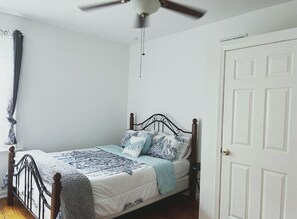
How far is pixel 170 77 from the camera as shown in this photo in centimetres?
368

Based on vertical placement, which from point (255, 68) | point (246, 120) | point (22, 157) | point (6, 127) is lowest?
point (22, 157)

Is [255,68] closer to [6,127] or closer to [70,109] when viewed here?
[70,109]

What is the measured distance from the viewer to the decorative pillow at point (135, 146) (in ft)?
10.4

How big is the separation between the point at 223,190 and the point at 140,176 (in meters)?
0.89

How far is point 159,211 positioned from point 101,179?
1102 millimetres

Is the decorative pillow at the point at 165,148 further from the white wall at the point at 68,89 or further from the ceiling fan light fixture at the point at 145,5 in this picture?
the ceiling fan light fixture at the point at 145,5

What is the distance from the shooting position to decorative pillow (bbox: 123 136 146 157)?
10.4 ft

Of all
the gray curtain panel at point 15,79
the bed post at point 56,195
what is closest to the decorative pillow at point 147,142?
the bed post at point 56,195

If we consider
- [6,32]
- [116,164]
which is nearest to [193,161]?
[116,164]

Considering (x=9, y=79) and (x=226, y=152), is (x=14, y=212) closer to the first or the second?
(x=9, y=79)

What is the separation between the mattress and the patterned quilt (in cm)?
9

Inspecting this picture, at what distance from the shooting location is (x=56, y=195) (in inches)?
73.7

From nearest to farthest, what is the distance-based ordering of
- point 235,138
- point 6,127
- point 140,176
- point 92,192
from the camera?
1. point 92,192
2. point 235,138
3. point 140,176
4. point 6,127

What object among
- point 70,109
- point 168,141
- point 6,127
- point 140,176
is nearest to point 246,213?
point 140,176
